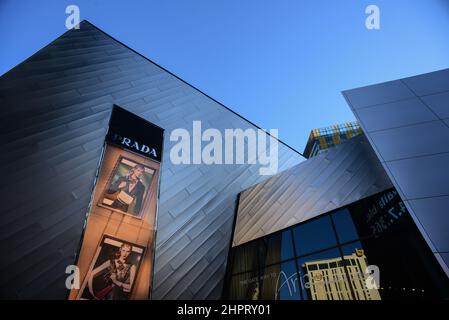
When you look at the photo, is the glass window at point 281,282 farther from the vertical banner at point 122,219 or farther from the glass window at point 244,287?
the vertical banner at point 122,219

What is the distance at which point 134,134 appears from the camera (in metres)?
13.2

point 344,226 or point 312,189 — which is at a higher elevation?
point 312,189

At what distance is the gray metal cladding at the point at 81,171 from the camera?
28.5 feet

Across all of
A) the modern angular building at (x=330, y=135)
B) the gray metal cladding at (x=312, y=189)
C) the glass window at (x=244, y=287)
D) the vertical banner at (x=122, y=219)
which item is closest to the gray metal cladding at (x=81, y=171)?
the vertical banner at (x=122, y=219)

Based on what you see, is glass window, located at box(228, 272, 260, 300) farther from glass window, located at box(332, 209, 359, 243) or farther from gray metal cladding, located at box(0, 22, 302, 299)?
glass window, located at box(332, 209, 359, 243)

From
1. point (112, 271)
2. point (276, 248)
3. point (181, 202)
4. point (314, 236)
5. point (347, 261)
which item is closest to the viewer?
point (347, 261)

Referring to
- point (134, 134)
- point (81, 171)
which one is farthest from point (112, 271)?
point (134, 134)

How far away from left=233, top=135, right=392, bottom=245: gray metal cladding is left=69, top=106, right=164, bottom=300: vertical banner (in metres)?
5.17

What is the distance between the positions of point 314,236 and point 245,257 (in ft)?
12.6

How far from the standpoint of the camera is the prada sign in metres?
12.6

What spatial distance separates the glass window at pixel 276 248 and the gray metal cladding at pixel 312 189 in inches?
15.1

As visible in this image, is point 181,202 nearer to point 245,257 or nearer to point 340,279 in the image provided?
point 245,257
